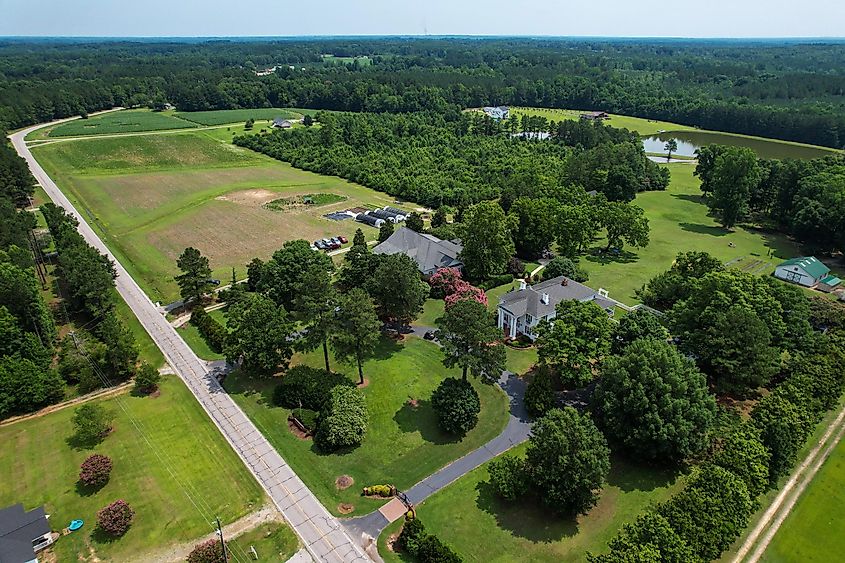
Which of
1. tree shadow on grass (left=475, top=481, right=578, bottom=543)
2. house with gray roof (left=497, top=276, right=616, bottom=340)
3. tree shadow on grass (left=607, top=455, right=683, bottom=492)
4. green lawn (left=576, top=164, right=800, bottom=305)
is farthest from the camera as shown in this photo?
green lawn (left=576, top=164, right=800, bottom=305)

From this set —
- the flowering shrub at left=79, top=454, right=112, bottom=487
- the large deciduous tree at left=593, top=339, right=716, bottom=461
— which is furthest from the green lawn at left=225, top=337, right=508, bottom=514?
the flowering shrub at left=79, top=454, right=112, bottom=487

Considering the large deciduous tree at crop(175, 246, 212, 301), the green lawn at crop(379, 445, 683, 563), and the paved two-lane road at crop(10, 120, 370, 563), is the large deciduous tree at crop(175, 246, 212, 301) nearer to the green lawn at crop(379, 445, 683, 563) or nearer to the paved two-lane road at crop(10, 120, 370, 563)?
the paved two-lane road at crop(10, 120, 370, 563)

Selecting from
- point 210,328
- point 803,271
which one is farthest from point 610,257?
point 210,328

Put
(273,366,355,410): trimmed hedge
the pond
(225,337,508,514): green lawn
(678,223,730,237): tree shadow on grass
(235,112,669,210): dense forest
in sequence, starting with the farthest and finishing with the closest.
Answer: the pond → (235,112,669,210): dense forest → (678,223,730,237): tree shadow on grass → (273,366,355,410): trimmed hedge → (225,337,508,514): green lawn

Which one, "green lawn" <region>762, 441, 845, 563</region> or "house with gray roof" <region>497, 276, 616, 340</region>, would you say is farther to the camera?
"house with gray roof" <region>497, 276, 616, 340</region>

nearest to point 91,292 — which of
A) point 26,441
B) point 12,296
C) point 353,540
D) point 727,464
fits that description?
point 12,296

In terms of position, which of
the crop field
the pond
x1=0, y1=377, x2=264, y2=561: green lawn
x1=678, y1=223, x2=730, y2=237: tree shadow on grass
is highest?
the crop field
